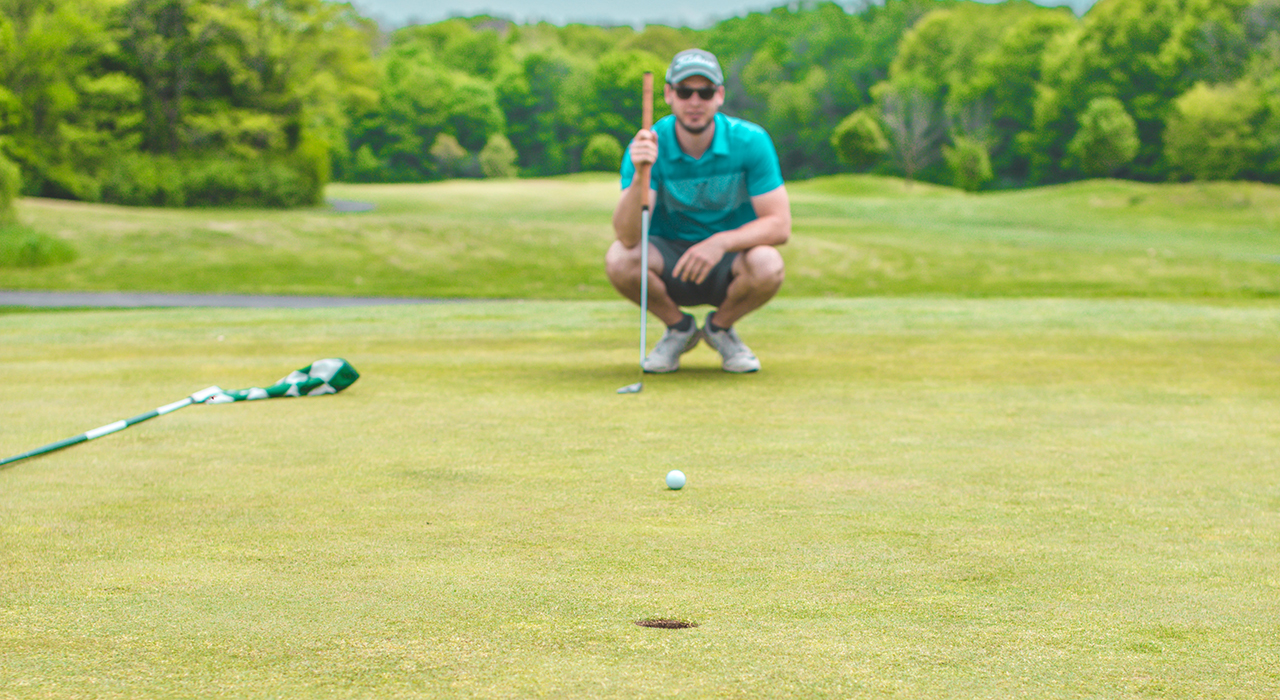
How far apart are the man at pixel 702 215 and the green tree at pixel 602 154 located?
238 ft

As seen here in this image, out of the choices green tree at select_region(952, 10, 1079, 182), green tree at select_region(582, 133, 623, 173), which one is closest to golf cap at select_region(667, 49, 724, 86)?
green tree at select_region(952, 10, 1079, 182)

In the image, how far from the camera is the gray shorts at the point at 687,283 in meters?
6.65

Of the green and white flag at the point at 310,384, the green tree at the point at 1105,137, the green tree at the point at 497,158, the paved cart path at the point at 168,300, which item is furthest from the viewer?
the green tree at the point at 497,158

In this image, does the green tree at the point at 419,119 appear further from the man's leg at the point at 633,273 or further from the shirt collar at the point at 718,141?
the shirt collar at the point at 718,141

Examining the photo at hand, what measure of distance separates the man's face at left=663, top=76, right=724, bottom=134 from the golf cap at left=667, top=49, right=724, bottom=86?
23 mm

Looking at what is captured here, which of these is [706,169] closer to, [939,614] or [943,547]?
[943,547]

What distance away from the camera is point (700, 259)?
6.25m

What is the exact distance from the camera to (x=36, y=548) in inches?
114

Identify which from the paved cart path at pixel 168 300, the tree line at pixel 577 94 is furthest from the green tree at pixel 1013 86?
the paved cart path at pixel 168 300

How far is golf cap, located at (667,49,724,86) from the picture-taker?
6.16 meters

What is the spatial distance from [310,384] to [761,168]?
8.27 ft

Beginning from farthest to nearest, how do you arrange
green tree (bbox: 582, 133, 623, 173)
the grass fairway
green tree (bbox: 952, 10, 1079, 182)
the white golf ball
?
green tree (bbox: 582, 133, 623, 173) → green tree (bbox: 952, 10, 1079, 182) → the white golf ball → the grass fairway

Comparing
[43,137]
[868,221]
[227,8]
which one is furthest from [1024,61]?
[43,137]

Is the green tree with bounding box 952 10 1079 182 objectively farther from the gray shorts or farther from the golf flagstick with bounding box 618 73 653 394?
the golf flagstick with bounding box 618 73 653 394
